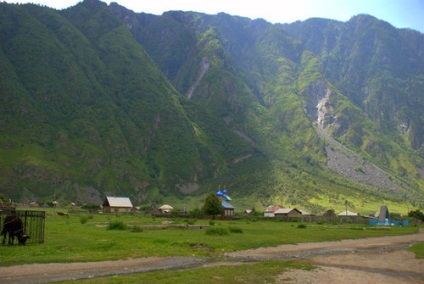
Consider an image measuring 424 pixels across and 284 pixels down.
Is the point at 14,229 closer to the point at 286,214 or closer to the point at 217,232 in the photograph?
the point at 217,232

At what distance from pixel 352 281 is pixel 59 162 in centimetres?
18524

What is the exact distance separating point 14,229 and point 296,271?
2104cm

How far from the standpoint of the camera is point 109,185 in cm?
19938

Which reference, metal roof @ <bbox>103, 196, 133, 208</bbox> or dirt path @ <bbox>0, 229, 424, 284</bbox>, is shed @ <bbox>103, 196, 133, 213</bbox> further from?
dirt path @ <bbox>0, 229, 424, 284</bbox>

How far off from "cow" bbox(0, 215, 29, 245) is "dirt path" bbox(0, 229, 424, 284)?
869cm

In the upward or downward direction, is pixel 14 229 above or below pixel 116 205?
below

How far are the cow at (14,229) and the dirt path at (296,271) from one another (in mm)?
8686

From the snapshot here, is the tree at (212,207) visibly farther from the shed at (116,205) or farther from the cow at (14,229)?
the cow at (14,229)

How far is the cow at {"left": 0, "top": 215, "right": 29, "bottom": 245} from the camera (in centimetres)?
3300

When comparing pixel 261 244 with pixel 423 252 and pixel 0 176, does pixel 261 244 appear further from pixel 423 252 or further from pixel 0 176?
pixel 0 176

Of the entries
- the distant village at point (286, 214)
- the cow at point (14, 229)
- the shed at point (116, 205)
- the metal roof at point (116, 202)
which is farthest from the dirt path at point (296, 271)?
the metal roof at point (116, 202)

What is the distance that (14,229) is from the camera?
3341 centimetres

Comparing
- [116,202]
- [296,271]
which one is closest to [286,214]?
[116,202]

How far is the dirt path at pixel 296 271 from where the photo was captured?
23438mm
